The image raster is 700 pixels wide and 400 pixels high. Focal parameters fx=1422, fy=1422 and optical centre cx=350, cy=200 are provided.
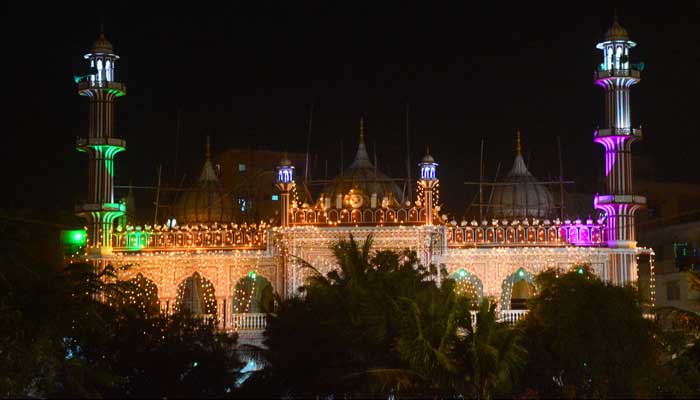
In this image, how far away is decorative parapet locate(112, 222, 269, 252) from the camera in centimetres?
3956

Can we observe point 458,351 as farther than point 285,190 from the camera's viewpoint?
No

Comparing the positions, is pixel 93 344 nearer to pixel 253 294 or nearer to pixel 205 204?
pixel 253 294

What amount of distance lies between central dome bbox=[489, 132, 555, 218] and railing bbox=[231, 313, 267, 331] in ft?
28.1

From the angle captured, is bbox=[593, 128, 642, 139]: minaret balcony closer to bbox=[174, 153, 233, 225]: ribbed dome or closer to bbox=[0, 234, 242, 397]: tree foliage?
bbox=[0, 234, 242, 397]: tree foliage

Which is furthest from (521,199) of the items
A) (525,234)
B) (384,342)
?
(384,342)

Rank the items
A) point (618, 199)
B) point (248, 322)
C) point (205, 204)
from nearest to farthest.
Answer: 1. point (618, 199)
2. point (248, 322)
3. point (205, 204)

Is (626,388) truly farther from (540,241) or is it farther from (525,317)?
(540,241)

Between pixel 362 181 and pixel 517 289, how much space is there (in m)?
8.59

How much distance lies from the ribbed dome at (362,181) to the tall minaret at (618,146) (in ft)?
20.1

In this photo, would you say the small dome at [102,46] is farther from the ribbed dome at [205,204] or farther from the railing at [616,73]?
the railing at [616,73]

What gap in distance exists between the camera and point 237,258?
128ft

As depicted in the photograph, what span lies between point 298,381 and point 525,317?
5452mm

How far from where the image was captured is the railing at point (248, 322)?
3791 centimetres

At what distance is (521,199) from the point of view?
140 ft
